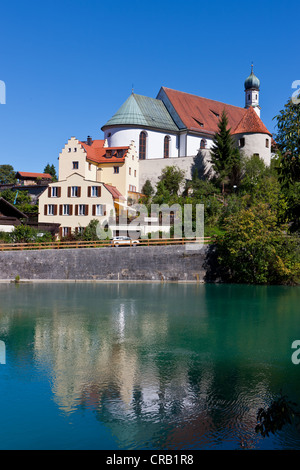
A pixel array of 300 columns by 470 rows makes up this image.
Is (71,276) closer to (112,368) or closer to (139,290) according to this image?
(139,290)

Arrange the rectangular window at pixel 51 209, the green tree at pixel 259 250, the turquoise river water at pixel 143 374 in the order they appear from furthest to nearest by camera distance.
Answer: the rectangular window at pixel 51 209, the green tree at pixel 259 250, the turquoise river water at pixel 143 374

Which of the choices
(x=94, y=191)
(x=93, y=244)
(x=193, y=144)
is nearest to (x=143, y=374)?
(x=93, y=244)

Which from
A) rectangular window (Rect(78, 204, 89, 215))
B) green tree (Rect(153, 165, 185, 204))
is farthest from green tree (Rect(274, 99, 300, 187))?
green tree (Rect(153, 165, 185, 204))

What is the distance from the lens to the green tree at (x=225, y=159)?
55062 millimetres

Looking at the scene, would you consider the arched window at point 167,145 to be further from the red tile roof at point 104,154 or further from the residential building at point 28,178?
the residential building at point 28,178

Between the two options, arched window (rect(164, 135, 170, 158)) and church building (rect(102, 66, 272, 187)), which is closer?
church building (rect(102, 66, 272, 187))

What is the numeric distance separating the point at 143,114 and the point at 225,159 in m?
13.2

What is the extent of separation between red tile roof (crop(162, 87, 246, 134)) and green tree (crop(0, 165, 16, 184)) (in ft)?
153

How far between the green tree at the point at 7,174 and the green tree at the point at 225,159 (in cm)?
5823

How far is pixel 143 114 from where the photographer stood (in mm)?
62500

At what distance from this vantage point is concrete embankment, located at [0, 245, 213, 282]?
133 ft

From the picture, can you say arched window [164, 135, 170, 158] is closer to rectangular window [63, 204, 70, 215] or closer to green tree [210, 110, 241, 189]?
green tree [210, 110, 241, 189]

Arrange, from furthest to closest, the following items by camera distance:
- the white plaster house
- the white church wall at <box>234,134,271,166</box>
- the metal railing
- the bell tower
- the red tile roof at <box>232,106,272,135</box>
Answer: the bell tower → the red tile roof at <box>232,106,272,135</box> → the white church wall at <box>234,134,271,166</box> → the white plaster house → the metal railing

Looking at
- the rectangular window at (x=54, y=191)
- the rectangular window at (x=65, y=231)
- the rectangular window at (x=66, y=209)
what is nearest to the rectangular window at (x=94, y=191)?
the rectangular window at (x=66, y=209)
